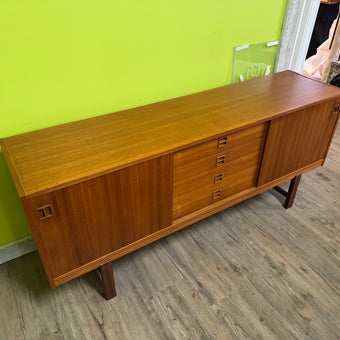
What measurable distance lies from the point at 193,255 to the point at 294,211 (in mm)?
744

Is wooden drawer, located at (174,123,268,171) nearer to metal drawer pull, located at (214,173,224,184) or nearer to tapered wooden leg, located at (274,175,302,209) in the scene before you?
metal drawer pull, located at (214,173,224,184)

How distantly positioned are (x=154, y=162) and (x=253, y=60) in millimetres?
1123

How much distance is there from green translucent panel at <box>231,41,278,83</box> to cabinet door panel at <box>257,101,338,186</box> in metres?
0.52

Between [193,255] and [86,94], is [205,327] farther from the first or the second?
[86,94]

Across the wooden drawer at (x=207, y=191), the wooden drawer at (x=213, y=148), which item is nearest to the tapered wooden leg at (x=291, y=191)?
the wooden drawer at (x=207, y=191)

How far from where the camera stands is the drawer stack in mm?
1389

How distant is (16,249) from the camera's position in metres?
1.71

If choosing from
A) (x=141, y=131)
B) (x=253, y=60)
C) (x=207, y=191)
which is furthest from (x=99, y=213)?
(x=253, y=60)

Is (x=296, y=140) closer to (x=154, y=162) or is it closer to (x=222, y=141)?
(x=222, y=141)

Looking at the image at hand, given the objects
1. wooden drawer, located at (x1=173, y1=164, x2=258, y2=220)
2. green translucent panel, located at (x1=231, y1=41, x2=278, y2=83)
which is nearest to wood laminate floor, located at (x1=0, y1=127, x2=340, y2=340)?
wooden drawer, located at (x1=173, y1=164, x2=258, y2=220)

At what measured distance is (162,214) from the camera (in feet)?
4.71

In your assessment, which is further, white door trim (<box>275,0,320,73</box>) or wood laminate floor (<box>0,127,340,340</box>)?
white door trim (<box>275,0,320,73</box>)

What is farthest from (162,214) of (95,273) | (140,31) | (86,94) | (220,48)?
(220,48)

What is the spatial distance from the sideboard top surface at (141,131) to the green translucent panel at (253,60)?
16 cm
